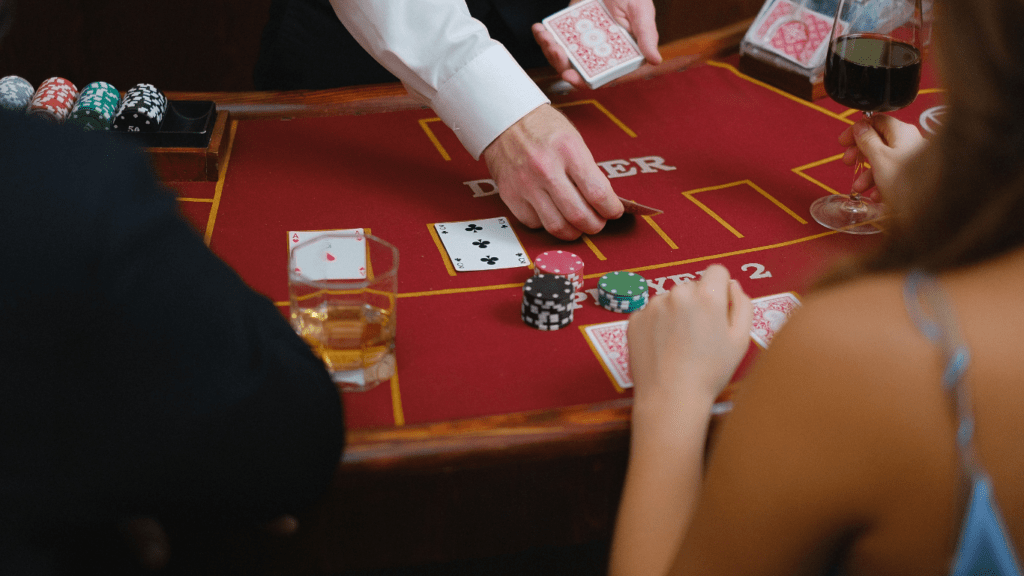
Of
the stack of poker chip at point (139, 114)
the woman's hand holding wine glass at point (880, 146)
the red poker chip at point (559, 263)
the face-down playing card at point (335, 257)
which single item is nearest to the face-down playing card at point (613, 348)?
the red poker chip at point (559, 263)

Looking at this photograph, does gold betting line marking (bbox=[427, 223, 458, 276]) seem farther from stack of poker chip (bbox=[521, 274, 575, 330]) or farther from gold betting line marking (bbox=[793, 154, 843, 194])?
gold betting line marking (bbox=[793, 154, 843, 194])

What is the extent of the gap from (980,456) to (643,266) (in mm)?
805

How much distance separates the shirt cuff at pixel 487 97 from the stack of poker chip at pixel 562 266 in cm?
37

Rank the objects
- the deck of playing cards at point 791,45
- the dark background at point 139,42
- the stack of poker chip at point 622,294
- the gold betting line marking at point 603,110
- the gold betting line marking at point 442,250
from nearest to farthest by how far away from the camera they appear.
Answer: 1. the stack of poker chip at point 622,294
2. the gold betting line marking at point 442,250
3. the gold betting line marking at point 603,110
4. the deck of playing cards at point 791,45
5. the dark background at point 139,42

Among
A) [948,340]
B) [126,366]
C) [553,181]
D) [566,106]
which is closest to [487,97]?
[553,181]

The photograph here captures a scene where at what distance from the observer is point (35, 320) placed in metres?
0.78

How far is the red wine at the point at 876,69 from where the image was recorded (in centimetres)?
161

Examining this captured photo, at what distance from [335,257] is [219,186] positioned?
583mm

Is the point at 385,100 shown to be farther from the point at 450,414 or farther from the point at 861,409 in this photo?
the point at 861,409

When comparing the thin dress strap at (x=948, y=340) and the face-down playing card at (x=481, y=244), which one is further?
the face-down playing card at (x=481, y=244)

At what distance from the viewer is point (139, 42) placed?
3891 millimetres

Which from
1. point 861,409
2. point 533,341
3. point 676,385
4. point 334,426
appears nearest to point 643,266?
point 533,341

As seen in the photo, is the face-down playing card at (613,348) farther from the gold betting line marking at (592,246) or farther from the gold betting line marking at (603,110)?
the gold betting line marking at (603,110)

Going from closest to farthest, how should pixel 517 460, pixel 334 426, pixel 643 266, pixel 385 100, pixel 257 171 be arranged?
pixel 334 426
pixel 517 460
pixel 643 266
pixel 257 171
pixel 385 100
